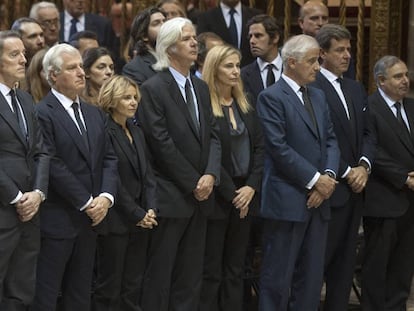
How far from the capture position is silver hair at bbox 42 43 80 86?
651 cm

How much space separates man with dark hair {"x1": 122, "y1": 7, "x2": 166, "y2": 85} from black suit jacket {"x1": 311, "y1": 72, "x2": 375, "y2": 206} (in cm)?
106

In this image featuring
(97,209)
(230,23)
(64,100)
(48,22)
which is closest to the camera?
(97,209)

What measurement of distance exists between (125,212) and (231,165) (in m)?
0.82

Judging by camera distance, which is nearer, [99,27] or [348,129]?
[348,129]

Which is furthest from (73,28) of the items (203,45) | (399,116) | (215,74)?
(399,116)

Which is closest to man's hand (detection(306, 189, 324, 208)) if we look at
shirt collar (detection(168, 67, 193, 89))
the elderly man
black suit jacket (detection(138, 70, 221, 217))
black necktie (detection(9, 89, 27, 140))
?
the elderly man

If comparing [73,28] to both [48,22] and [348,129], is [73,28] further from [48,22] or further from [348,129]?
[348,129]

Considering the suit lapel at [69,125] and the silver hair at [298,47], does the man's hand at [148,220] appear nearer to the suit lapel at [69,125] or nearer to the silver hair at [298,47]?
the suit lapel at [69,125]

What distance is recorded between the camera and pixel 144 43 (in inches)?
299

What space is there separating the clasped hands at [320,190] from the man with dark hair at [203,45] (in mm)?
1258

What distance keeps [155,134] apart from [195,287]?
948 mm

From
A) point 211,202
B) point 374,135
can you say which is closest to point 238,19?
point 374,135

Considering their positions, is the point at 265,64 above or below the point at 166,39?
below

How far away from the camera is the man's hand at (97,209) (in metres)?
6.39
